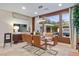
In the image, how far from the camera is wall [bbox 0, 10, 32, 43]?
13.5ft

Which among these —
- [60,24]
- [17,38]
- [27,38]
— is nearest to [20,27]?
[17,38]

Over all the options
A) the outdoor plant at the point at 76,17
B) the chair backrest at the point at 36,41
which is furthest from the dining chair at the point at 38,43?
the outdoor plant at the point at 76,17

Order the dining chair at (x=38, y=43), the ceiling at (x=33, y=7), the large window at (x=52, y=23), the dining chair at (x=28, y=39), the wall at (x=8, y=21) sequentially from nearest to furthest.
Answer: the ceiling at (x=33, y=7)
the wall at (x=8, y=21)
the large window at (x=52, y=23)
the dining chair at (x=38, y=43)
the dining chair at (x=28, y=39)

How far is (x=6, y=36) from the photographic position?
417 centimetres

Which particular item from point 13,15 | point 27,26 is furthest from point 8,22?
point 27,26

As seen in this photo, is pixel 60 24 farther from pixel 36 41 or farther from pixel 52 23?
pixel 36 41

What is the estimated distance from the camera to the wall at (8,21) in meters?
4.11

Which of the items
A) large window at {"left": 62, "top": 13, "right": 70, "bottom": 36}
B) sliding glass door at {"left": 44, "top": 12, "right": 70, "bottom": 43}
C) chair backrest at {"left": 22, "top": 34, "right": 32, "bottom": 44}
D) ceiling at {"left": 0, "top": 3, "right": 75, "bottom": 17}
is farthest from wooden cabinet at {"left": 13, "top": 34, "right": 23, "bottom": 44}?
large window at {"left": 62, "top": 13, "right": 70, "bottom": 36}

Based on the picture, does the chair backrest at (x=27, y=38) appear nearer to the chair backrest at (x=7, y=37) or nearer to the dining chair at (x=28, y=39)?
the dining chair at (x=28, y=39)

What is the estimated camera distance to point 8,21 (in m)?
4.19

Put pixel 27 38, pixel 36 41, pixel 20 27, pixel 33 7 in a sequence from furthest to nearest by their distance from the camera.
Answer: pixel 27 38
pixel 36 41
pixel 20 27
pixel 33 7

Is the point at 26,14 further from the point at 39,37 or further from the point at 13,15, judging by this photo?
the point at 39,37

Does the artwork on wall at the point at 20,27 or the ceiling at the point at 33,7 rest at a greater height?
the ceiling at the point at 33,7

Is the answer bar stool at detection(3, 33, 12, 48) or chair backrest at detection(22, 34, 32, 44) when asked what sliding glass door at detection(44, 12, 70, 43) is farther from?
bar stool at detection(3, 33, 12, 48)
